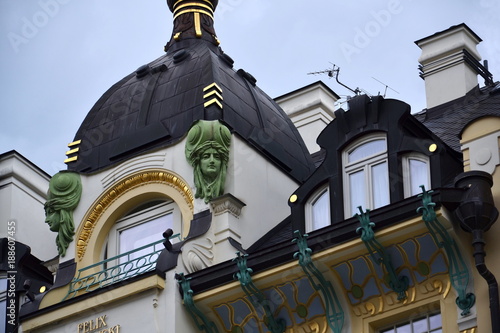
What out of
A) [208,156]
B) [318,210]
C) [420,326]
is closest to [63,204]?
[208,156]

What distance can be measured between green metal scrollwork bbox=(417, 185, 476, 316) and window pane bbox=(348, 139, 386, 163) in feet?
7.22

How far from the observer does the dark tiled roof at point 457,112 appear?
26.8 metres

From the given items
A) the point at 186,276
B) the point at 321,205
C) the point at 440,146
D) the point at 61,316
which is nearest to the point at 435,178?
the point at 440,146

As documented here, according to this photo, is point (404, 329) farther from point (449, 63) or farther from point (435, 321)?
point (449, 63)

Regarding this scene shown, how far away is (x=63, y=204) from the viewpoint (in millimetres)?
28047

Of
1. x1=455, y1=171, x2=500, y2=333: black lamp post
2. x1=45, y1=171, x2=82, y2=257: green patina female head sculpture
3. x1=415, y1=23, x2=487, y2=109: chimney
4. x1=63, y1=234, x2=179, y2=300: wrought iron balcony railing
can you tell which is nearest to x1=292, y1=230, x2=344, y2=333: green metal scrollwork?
x1=455, y1=171, x2=500, y2=333: black lamp post

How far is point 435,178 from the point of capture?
960 inches

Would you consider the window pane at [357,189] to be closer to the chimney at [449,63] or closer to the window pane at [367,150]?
the window pane at [367,150]

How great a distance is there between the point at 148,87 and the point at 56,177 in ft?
8.05

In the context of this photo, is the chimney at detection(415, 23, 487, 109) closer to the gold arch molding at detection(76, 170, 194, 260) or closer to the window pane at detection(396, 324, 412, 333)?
the gold arch molding at detection(76, 170, 194, 260)

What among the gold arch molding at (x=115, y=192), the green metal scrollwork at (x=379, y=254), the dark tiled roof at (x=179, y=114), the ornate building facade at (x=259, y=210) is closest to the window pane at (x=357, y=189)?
the ornate building facade at (x=259, y=210)

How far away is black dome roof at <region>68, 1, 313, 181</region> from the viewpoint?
2783 centimetres

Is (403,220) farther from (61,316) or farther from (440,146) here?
(61,316)

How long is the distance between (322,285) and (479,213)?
9.63 feet
